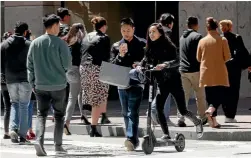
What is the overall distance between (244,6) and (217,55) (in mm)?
5280

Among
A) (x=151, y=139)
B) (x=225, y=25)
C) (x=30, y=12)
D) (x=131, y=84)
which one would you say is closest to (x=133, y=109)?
(x=131, y=84)

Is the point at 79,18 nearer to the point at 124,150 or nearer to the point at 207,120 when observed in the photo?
the point at 207,120

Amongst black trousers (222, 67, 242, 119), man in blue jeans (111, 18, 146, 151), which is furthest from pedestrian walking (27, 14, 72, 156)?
black trousers (222, 67, 242, 119)

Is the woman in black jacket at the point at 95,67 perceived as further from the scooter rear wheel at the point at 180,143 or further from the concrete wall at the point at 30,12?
the concrete wall at the point at 30,12

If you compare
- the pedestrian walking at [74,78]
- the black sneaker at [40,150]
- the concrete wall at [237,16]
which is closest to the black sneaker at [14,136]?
the pedestrian walking at [74,78]

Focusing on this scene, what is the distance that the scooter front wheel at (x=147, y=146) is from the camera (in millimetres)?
10164

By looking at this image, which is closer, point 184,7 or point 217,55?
point 217,55

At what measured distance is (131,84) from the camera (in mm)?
10617

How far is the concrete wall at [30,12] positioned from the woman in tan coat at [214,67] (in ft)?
24.4

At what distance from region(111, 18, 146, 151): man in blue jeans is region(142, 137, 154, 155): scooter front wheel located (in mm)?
484

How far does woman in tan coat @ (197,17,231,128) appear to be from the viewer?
12555 millimetres

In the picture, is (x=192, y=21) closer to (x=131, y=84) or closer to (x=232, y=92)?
(x=232, y=92)

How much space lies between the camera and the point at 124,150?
10891mm

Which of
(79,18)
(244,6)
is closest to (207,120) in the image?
(244,6)
